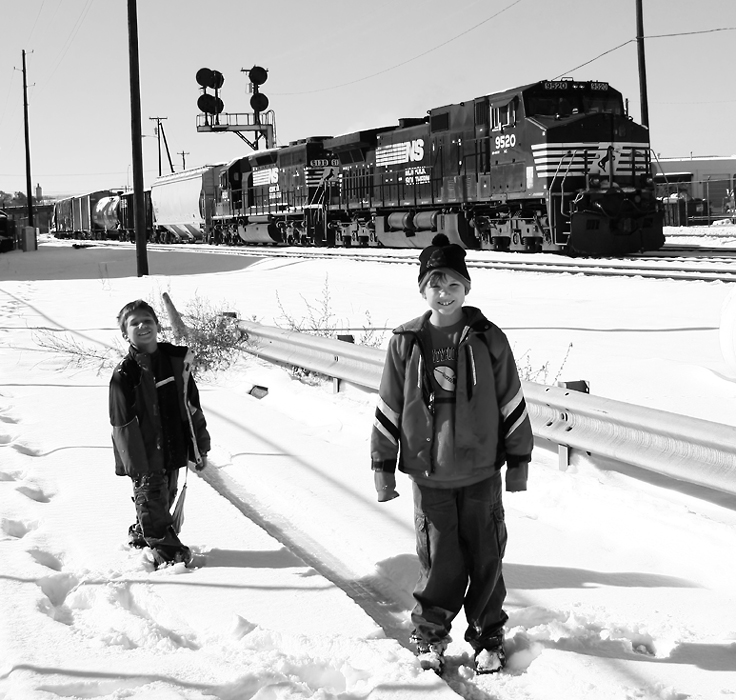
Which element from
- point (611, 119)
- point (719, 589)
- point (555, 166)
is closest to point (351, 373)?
point (719, 589)

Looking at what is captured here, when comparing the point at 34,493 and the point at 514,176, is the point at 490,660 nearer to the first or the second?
the point at 34,493

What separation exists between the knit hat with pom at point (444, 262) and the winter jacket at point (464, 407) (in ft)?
0.46

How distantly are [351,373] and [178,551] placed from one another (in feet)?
11.2

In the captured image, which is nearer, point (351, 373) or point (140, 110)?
point (351, 373)

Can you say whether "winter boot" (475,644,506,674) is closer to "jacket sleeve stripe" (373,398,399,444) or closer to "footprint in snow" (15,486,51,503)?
"jacket sleeve stripe" (373,398,399,444)

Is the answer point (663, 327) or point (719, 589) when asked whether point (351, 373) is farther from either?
point (663, 327)

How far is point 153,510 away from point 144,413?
431 millimetres

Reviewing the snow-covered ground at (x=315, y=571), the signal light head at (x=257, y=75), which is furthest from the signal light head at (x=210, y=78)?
the snow-covered ground at (x=315, y=571)

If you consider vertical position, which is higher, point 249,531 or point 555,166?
point 555,166

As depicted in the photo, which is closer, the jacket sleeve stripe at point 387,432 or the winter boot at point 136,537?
the jacket sleeve stripe at point 387,432

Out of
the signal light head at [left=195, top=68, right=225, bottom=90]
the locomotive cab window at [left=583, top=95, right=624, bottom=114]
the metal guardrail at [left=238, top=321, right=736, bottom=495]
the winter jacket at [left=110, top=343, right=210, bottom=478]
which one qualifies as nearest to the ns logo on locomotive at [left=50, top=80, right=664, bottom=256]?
the locomotive cab window at [left=583, top=95, right=624, bottom=114]

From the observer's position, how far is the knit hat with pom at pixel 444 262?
3.20 metres

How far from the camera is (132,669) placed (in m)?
3.04

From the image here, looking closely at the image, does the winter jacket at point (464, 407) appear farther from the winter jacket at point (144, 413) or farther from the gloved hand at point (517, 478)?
the winter jacket at point (144, 413)
